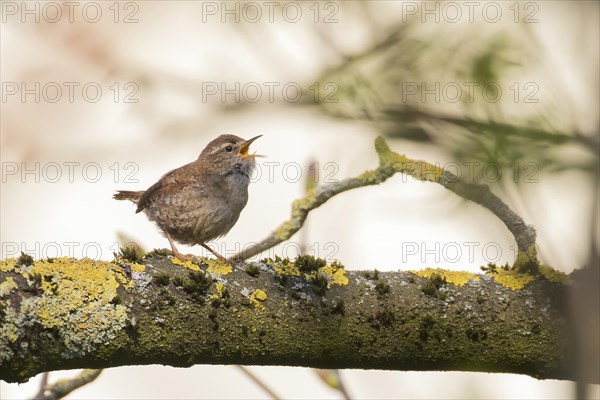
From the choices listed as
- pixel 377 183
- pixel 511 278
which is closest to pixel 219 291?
pixel 377 183

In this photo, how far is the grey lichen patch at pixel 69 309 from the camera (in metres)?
2.48

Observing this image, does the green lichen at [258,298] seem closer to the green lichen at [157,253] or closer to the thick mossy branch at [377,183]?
the green lichen at [157,253]

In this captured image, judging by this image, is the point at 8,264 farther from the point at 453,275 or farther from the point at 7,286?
the point at 453,275

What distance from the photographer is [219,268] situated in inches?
117

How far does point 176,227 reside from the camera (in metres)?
4.96

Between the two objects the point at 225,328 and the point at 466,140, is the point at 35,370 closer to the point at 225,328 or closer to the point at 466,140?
the point at 225,328

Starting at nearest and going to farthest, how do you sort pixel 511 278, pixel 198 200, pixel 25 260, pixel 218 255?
1. pixel 25 260
2. pixel 511 278
3. pixel 218 255
4. pixel 198 200

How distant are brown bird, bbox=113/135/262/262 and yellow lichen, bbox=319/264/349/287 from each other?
5.76ft

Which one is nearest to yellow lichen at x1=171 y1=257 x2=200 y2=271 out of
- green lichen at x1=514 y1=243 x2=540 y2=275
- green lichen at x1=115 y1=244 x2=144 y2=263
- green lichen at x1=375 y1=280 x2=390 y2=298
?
green lichen at x1=115 y1=244 x2=144 y2=263

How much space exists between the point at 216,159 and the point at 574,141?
419cm

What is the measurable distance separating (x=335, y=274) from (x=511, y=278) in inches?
26.6

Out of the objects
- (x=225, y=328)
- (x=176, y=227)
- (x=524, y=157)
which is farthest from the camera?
(x=176, y=227)

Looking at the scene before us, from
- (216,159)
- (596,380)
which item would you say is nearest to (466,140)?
(596,380)

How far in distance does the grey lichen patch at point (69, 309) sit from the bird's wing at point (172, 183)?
2291 millimetres
